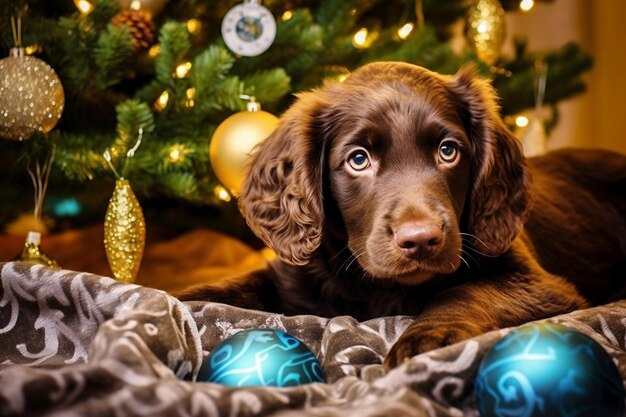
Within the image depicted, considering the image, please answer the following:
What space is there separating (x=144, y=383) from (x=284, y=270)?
3.36 ft

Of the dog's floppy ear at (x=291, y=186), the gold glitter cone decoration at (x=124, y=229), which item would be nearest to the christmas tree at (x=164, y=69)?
the gold glitter cone decoration at (x=124, y=229)

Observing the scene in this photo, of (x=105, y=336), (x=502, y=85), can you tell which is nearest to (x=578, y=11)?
(x=502, y=85)

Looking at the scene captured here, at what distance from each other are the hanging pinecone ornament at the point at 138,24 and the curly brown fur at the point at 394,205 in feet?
2.17

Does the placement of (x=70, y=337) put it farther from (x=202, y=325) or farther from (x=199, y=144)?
(x=199, y=144)

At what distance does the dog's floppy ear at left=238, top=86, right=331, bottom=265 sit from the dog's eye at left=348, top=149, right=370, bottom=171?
0.36 feet

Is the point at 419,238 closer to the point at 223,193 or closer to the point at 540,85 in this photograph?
the point at 223,193

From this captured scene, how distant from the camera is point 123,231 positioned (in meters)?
2.27

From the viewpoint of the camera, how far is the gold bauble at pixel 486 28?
3.21 m

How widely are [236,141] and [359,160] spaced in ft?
1.84

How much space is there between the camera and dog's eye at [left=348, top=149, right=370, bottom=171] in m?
1.87

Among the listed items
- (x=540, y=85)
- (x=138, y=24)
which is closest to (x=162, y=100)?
(x=138, y=24)

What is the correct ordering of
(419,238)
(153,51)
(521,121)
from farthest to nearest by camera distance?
(521,121)
(153,51)
(419,238)

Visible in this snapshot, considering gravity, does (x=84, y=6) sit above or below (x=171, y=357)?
above

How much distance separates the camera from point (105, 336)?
125cm
